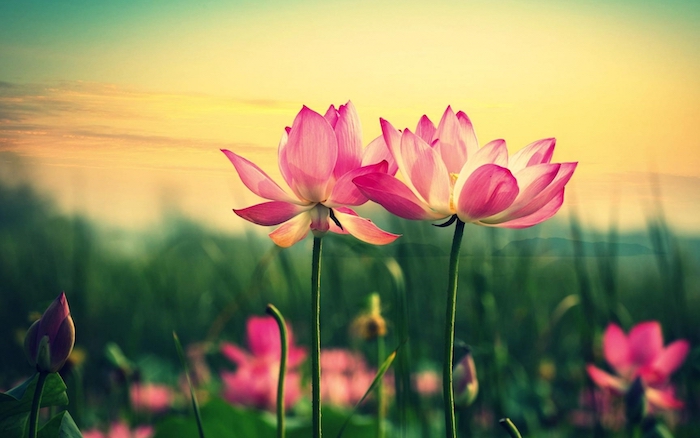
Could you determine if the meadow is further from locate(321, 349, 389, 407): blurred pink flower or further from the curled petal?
the curled petal

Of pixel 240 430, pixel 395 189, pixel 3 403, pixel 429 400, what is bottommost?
pixel 429 400

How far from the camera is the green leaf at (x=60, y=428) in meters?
0.54

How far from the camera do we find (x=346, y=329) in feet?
4.36

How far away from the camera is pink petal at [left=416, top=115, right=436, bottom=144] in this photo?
555 millimetres

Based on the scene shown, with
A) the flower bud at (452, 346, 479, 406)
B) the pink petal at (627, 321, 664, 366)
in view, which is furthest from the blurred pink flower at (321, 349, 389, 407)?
the flower bud at (452, 346, 479, 406)

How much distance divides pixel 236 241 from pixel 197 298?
0.68 feet

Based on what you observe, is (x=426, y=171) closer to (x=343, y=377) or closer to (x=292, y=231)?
(x=292, y=231)

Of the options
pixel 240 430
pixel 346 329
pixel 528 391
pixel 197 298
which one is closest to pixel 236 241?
pixel 197 298

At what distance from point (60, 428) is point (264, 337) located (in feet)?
1.57

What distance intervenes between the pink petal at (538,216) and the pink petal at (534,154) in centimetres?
3

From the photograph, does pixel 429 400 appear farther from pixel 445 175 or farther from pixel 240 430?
pixel 445 175

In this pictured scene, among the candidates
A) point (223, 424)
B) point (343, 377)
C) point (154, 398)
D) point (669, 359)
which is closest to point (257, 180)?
point (223, 424)

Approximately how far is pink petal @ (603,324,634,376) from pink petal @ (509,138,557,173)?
21.1 inches

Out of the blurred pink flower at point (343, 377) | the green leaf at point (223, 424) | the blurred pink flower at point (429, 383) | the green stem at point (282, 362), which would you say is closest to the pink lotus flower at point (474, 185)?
the green stem at point (282, 362)
